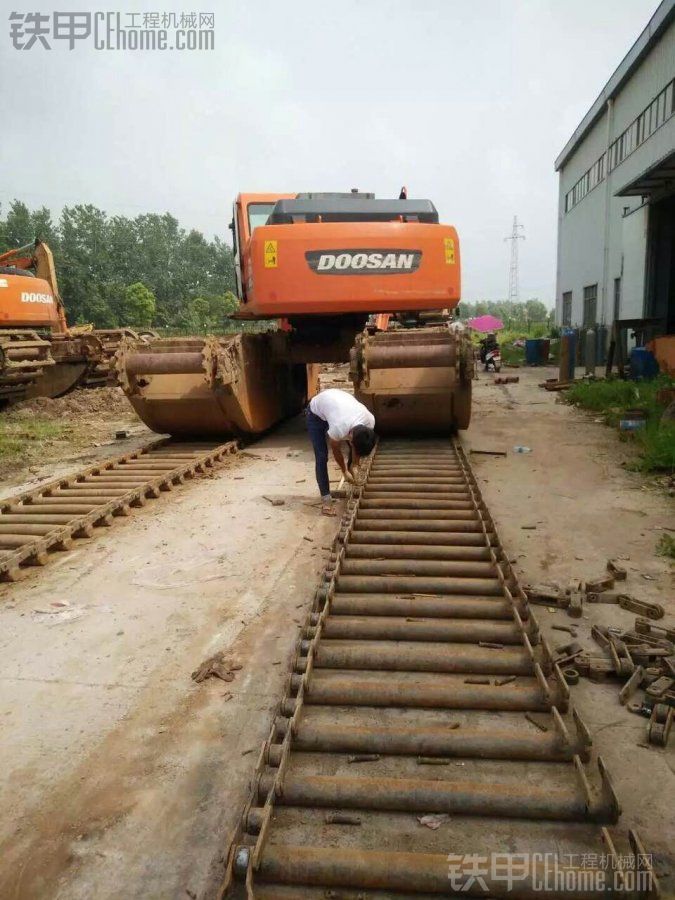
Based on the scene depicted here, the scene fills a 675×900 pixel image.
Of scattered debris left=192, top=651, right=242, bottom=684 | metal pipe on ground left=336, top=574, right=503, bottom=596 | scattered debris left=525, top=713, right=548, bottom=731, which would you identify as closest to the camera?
scattered debris left=525, top=713, right=548, bottom=731

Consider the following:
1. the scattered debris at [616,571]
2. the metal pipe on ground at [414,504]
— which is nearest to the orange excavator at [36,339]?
the metal pipe on ground at [414,504]

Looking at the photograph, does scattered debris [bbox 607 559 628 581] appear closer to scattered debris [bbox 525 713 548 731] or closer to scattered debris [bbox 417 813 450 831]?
scattered debris [bbox 525 713 548 731]

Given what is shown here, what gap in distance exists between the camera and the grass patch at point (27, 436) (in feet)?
27.3

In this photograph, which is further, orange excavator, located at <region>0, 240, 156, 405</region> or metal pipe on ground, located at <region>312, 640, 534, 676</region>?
orange excavator, located at <region>0, 240, 156, 405</region>

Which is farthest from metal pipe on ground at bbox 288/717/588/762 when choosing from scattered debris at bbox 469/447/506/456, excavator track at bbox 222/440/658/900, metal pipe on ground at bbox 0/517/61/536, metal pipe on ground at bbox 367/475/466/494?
scattered debris at bbox 469/447/506/456

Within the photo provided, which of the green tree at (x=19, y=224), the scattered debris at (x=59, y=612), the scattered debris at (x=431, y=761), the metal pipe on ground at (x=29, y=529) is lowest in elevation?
the scattered debris at (x=431, y=761)

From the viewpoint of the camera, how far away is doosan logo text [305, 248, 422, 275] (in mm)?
7074

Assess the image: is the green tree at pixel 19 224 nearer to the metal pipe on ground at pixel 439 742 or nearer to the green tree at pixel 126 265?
the green tree at pixel 126 265

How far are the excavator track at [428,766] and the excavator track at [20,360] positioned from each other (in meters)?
9.45

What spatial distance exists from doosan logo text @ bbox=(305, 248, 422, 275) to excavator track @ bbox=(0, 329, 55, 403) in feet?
21.9

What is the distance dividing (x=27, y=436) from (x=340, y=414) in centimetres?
637

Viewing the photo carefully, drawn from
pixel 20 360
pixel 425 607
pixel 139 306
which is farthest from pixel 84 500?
pixel 139 306

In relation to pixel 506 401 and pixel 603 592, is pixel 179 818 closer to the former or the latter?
pixel 603 592

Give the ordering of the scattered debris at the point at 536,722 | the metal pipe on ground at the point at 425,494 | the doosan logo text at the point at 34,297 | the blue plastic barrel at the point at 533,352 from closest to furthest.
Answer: the scattered debris at the point at 536,722, the metal pipe on ground at the point at 425,494, the doosan logo text at the point at 34,297, the blue plastic barrel at the point at 533,352
